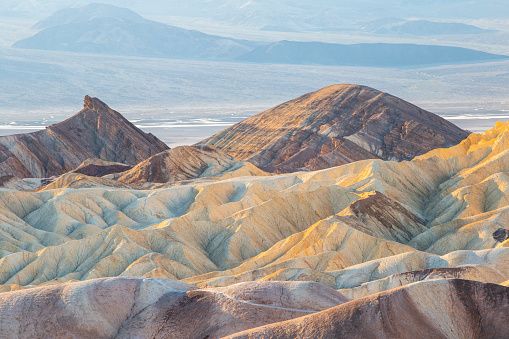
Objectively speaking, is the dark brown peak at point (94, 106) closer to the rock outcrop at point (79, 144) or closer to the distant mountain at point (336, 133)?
the rock outcrop at point (79, 144)

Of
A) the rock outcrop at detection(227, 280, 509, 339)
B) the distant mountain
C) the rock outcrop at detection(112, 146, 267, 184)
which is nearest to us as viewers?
the rock outcrop at detection(227, 280, 509, 339)

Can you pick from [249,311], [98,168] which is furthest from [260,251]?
[98,168]

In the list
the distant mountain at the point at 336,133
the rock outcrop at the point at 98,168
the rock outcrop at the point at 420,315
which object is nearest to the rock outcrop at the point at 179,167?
the rock outcrop at the point at 98,168

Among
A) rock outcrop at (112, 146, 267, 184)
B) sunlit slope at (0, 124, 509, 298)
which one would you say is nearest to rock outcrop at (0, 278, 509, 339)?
sunlit slope at (0, 124, 509, 298)

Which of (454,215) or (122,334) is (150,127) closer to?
(454,215)

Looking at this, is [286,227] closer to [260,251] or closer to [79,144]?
[260,251]

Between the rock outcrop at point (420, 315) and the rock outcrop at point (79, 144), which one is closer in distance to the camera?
the rock outcrop at point (420, 315)

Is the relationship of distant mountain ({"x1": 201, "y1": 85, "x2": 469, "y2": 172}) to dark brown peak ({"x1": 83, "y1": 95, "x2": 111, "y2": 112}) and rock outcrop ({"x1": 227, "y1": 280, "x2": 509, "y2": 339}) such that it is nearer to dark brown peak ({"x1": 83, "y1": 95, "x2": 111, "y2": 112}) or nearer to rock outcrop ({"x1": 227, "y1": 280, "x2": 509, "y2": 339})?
dark brown peak ({"x1": 83, "y1": 95, "x2": 111, "y2": 112})
